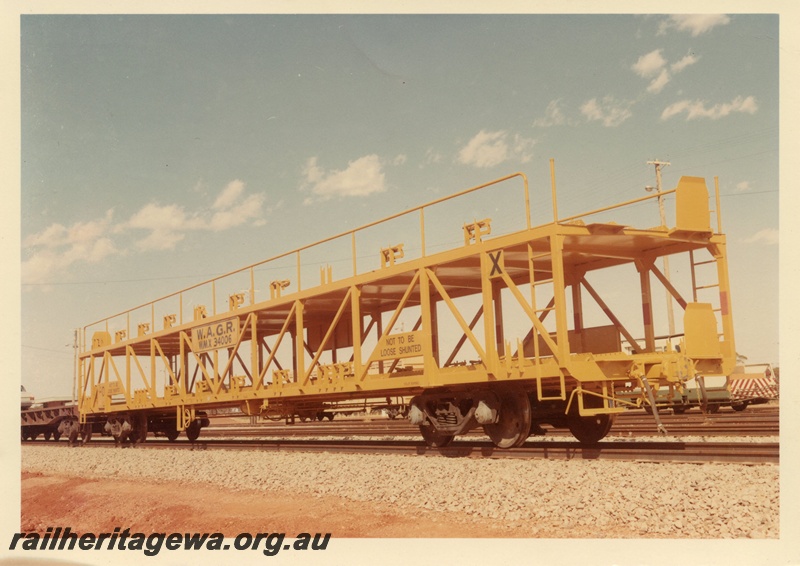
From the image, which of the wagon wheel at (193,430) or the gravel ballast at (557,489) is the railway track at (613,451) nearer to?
the gravel ballast at (557,489)

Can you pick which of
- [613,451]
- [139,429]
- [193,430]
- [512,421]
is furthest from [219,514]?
[139,429]

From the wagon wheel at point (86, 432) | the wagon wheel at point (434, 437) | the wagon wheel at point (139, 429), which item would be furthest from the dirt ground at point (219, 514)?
the wagon wheel at point (86, 432)

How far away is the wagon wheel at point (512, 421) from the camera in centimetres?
1154

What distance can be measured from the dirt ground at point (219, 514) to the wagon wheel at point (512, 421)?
3.04 meters

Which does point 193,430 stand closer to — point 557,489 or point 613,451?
point 613,451

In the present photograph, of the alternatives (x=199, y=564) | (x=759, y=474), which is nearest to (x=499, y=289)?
(x=759, y=474)

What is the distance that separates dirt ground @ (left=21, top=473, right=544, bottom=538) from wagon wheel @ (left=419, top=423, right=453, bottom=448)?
3.22 metres

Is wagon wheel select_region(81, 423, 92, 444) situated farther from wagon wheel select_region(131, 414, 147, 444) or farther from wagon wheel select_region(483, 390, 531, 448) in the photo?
wagon wheel select_region(483, 390, 531, 448)

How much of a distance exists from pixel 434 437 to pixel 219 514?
15.2 ft

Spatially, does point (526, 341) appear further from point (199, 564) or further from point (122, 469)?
point (122, 469)

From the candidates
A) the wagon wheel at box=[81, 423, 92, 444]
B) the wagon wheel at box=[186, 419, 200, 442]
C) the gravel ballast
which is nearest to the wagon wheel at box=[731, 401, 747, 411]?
the gravel ballast

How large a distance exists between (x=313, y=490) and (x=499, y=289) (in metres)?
5.81

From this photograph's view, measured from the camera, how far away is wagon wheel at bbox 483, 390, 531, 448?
11539 millimetres

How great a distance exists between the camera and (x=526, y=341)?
13727 millimetres
